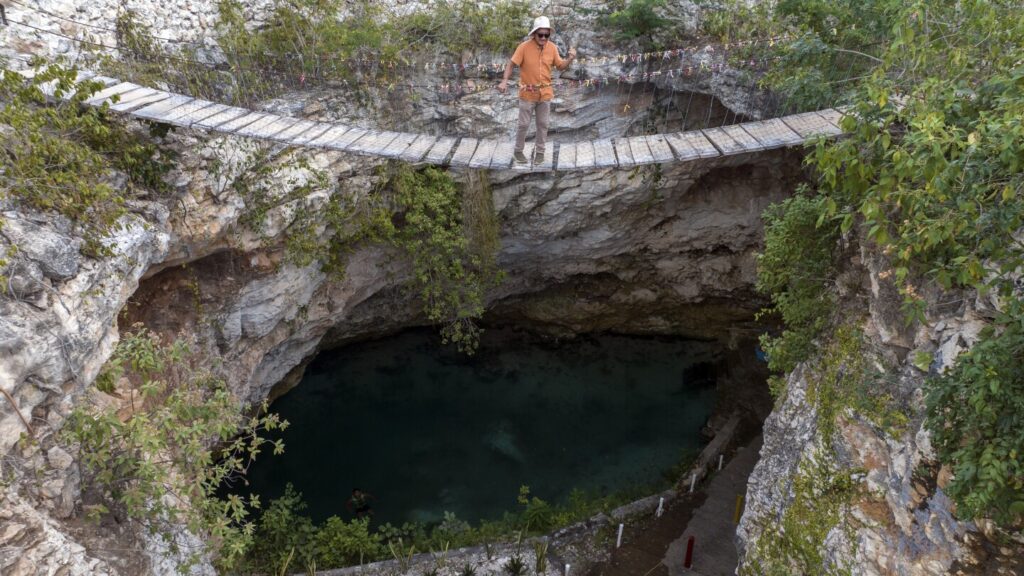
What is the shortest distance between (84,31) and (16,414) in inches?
195

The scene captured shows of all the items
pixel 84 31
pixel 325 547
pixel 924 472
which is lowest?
pixel 325 547

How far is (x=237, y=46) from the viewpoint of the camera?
8.09 m

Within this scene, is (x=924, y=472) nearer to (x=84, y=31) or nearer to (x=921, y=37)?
(x=921, y=37)

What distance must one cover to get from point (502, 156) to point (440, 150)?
70 centimetres

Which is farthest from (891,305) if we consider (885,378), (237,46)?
(237,46)

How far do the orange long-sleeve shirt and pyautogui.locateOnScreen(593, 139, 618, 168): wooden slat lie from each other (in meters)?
0.86

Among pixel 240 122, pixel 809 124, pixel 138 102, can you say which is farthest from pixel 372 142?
pixel 809 124

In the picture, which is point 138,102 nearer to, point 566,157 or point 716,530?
point 566,157

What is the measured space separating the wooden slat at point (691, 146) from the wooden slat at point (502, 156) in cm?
180

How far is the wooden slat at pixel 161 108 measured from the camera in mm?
5980

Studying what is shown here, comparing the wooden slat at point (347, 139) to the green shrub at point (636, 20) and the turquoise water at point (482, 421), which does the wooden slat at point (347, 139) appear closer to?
the green shrub at point (636, 20)

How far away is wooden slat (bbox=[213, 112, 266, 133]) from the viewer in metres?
6.17

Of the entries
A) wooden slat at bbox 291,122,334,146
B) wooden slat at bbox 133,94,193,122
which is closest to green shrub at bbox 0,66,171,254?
wooden slat at bbox 133,94,193,122

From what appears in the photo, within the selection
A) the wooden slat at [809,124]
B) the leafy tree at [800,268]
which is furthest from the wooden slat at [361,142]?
the wooden slat at [809,124]
